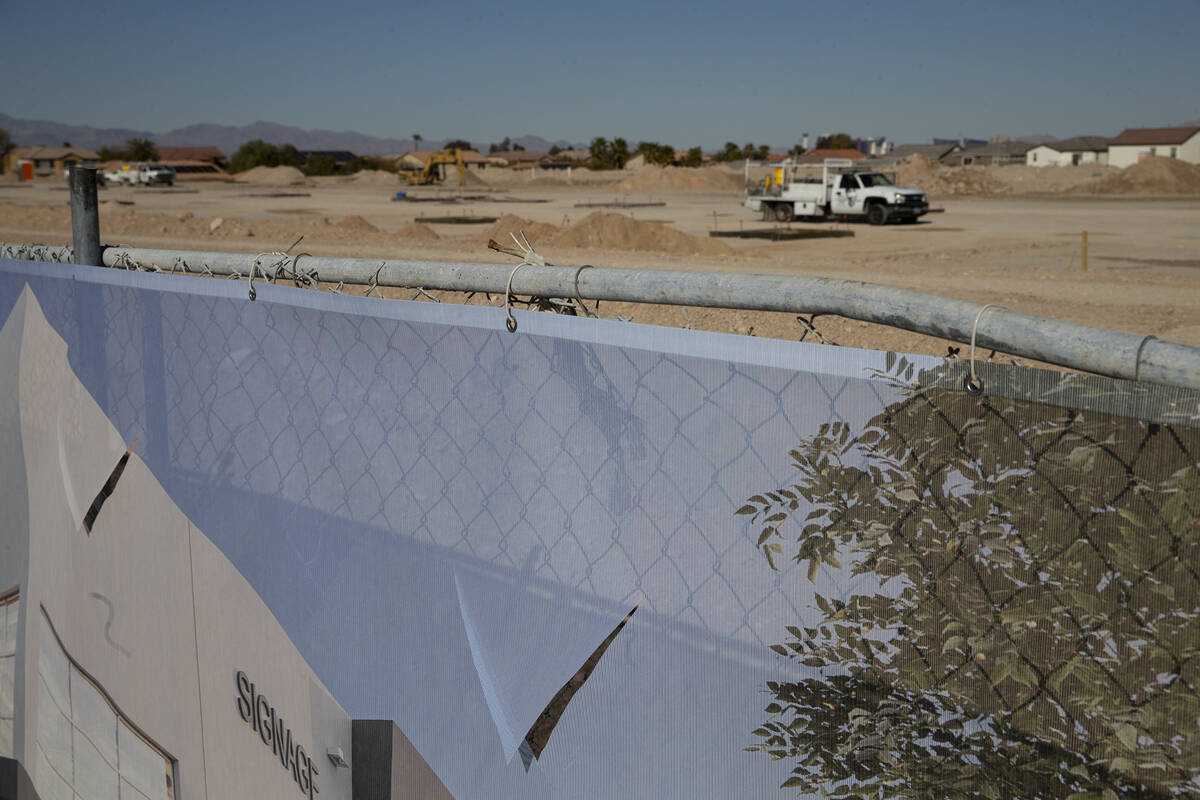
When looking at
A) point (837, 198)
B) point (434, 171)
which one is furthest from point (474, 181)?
point (837, 198)

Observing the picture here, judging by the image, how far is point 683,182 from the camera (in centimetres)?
7425

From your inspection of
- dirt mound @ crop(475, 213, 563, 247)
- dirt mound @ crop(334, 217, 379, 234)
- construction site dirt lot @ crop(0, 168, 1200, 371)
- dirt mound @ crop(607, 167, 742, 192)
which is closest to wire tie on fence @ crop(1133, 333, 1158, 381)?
construction site dirt lot @ crop(0, 168, 1200, 371)

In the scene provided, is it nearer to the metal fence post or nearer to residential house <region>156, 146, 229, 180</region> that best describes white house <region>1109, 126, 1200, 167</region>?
residential house <region>156, 146, 229, 180</region>

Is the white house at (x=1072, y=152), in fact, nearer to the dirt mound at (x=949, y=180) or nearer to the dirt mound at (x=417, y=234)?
the dirt mound at (x=949, y=180)

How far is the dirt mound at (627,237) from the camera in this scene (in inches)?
1005

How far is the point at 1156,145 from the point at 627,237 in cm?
10159

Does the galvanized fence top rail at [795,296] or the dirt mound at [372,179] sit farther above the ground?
the dirt mound at [372,179]

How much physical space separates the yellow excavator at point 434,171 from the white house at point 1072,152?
77.1 meters

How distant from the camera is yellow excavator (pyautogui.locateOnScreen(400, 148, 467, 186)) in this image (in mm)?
70750

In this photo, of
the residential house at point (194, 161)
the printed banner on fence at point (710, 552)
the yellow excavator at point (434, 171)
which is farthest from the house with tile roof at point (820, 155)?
the residential house at point (194, 161)

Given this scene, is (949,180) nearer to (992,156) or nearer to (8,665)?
(8,665)

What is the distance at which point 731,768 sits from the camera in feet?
6.37

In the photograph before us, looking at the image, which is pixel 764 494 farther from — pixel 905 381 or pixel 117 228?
pixel 117 228

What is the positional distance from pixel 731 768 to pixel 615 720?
28cm
